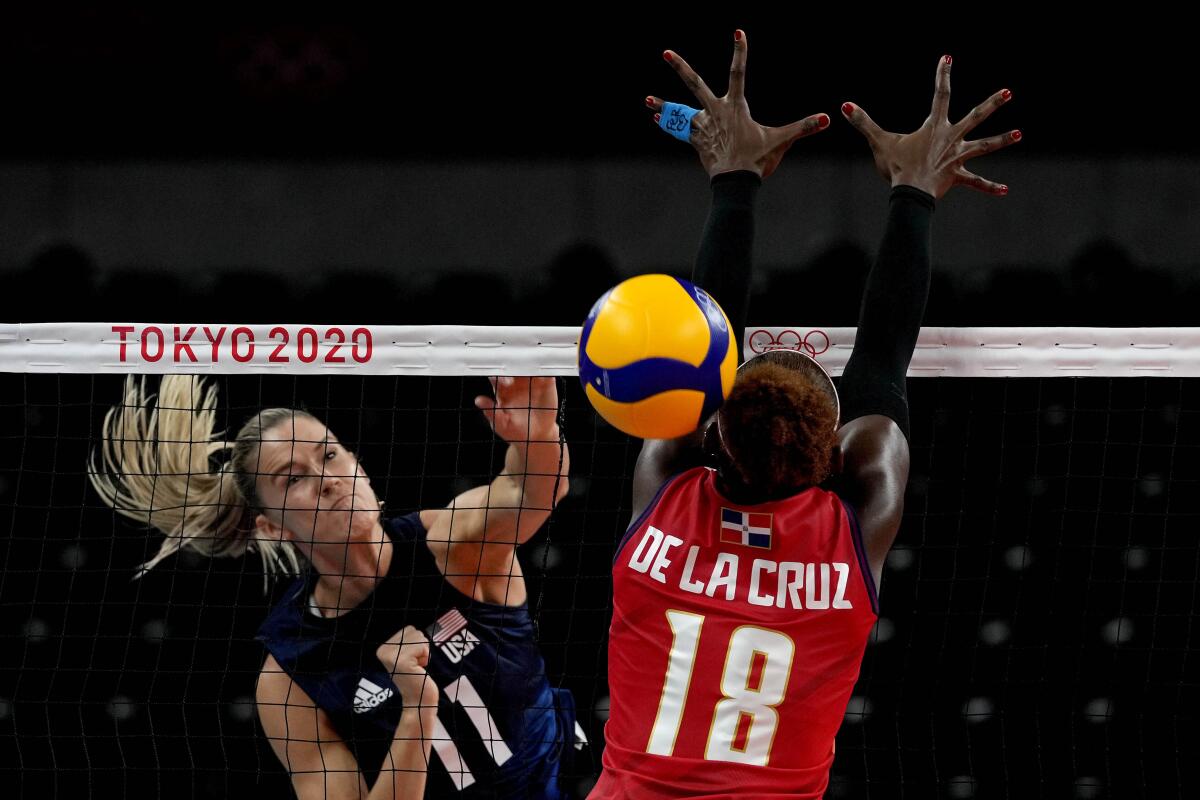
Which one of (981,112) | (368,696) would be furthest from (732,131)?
(368,696)

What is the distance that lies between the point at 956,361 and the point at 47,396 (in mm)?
6011

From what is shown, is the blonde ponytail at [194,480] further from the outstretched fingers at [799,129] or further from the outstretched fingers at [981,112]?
the outstretched fingers at [981,112]

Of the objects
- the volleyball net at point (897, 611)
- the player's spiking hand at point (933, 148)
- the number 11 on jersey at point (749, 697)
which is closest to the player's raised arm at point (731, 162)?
the player's spiking hand at point (933, 148)

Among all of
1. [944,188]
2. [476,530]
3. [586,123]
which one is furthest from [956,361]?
[586,123]

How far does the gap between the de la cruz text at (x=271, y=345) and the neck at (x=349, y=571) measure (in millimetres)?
1274

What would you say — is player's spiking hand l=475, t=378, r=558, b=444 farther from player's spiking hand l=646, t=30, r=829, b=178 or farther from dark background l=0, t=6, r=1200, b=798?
dark background l=0, t=6, r=1200, b=798

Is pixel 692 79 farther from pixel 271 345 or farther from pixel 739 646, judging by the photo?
pixel 271 345

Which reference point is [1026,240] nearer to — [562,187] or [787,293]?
[787,293]

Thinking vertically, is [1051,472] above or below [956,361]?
below

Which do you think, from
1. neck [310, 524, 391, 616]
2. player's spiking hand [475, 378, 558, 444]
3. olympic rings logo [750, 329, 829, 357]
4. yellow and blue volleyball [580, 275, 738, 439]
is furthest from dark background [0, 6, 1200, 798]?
yellow and blue volleyball [580, 275, 738, 439]

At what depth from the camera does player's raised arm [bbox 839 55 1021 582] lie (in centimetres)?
279

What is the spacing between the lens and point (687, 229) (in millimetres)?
7602

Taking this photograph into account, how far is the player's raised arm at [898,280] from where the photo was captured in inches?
110

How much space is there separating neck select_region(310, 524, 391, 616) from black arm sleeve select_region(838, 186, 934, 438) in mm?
2674
